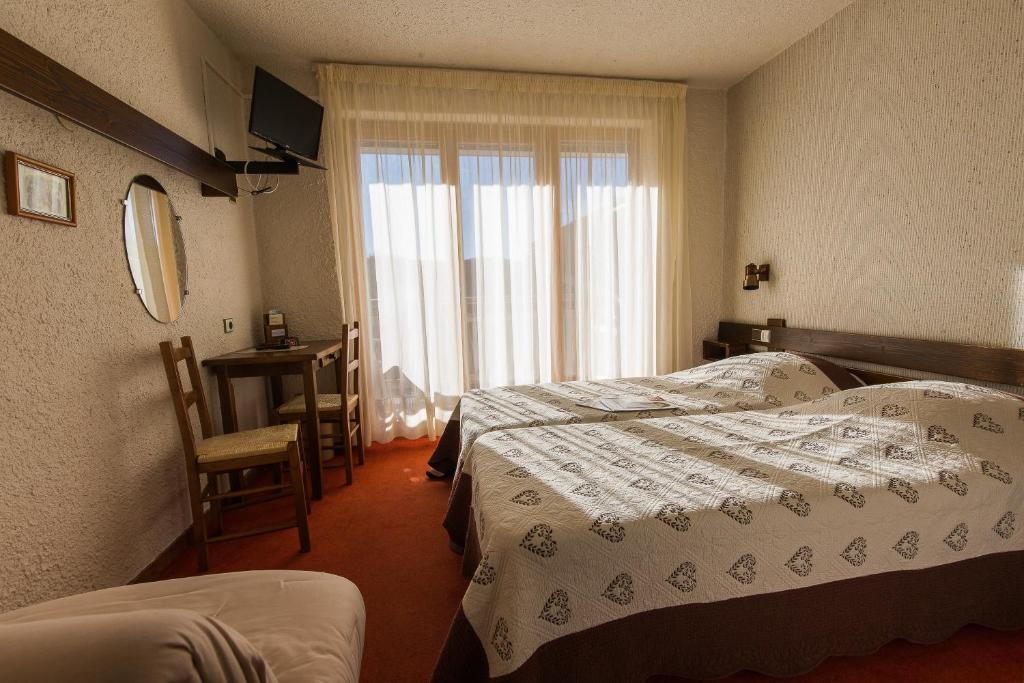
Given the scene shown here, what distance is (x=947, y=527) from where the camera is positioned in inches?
55.6

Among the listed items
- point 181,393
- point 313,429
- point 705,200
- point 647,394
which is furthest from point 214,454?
point 705,200

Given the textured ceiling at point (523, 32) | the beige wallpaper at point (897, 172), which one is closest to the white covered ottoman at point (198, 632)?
the beige wallpaper at point (897, 172)

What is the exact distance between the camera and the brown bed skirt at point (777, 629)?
1.18 m

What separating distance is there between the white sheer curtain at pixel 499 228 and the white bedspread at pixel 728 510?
1.82 metres

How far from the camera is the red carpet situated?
4.59 ft

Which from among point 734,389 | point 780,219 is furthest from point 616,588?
point 780,219

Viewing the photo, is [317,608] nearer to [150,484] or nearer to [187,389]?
[150,484]

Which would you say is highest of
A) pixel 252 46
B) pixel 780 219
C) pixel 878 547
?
pixel 252 46

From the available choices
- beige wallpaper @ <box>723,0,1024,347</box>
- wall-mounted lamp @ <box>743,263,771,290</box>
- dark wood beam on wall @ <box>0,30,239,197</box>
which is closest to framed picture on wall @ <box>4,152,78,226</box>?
dark wood beam on wall @ <box>0,30,239,197</box>

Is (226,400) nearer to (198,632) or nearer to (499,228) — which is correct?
(499,228)

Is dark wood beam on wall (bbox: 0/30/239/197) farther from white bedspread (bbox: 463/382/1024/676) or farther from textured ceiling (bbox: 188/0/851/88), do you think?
white bedspread (bbox: 463/382/1024/676)

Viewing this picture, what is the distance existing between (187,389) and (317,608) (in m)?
1.72

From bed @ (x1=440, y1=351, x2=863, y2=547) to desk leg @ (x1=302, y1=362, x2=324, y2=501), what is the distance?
25.7 inches

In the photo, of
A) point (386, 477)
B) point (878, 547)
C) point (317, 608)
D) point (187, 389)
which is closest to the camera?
point (317, 608)
